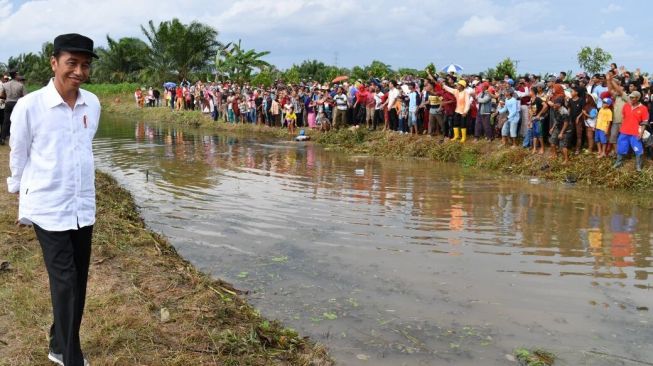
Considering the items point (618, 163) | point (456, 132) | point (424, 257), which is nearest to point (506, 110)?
point (456, 132)

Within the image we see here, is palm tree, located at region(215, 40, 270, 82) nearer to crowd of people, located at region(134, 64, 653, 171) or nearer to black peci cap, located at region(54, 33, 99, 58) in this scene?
crowd of people, located at region(134, 64, 653, 171)

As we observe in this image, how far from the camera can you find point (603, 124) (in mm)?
13094

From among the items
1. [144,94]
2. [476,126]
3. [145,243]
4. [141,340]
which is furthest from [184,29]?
[141,340]

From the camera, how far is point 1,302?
4.73 metres

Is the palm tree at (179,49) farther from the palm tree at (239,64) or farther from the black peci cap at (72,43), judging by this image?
the black peci cap at (72,43)

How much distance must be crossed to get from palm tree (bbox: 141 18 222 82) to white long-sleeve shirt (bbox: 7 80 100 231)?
38.3m

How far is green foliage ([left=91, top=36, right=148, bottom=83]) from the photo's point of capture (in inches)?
1885

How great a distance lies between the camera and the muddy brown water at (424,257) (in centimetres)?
513

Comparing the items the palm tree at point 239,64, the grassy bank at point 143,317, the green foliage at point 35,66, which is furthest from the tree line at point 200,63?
the grassy bank at point 143,317

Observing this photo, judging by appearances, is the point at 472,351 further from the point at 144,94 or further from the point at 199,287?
the point at 144,94

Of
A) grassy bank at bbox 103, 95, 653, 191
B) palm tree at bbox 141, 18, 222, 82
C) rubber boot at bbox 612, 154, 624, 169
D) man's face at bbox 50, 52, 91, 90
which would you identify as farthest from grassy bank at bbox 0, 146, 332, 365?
palm tree at bbox 141, 18, 222, 82

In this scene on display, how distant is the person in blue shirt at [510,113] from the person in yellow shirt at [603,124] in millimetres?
2174

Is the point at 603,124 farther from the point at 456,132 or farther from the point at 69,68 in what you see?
the point at 69,68

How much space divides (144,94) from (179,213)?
116ft
